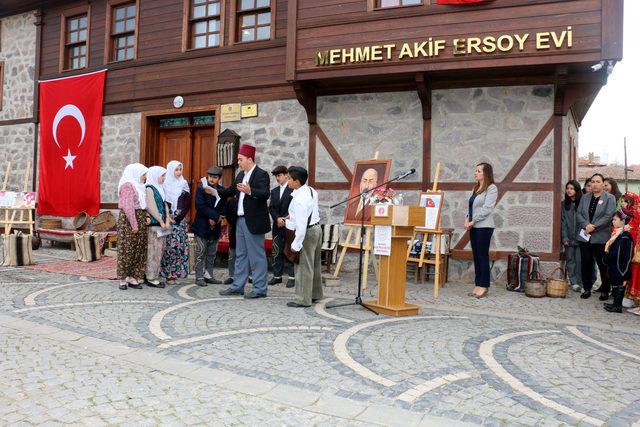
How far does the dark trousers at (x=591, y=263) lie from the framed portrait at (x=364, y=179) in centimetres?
298

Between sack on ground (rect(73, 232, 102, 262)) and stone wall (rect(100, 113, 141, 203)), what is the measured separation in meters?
2.46

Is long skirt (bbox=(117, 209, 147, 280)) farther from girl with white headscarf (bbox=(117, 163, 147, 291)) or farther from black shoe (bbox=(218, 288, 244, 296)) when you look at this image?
black shoe (bbox=(218, 288, 244, 296))

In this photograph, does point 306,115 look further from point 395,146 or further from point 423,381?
point 423,381

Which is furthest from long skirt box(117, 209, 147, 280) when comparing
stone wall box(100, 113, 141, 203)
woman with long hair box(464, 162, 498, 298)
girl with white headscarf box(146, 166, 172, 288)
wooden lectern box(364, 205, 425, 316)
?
stone wall box(100, 113, 141, 203)

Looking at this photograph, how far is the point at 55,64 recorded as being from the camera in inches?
556

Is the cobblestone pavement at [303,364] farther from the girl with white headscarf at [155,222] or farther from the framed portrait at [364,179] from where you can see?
the framed portrait at [364,179]

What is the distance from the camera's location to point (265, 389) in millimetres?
3482

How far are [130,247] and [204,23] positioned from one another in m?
6.26

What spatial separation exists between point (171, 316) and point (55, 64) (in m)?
11.1

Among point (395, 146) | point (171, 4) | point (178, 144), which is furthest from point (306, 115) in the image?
point (171, 4)

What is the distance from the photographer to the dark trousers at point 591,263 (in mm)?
7527

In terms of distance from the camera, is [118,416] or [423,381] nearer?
[118,416]

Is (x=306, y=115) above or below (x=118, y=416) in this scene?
above

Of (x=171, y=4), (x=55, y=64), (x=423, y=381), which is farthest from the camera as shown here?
(x=55, y=64)
